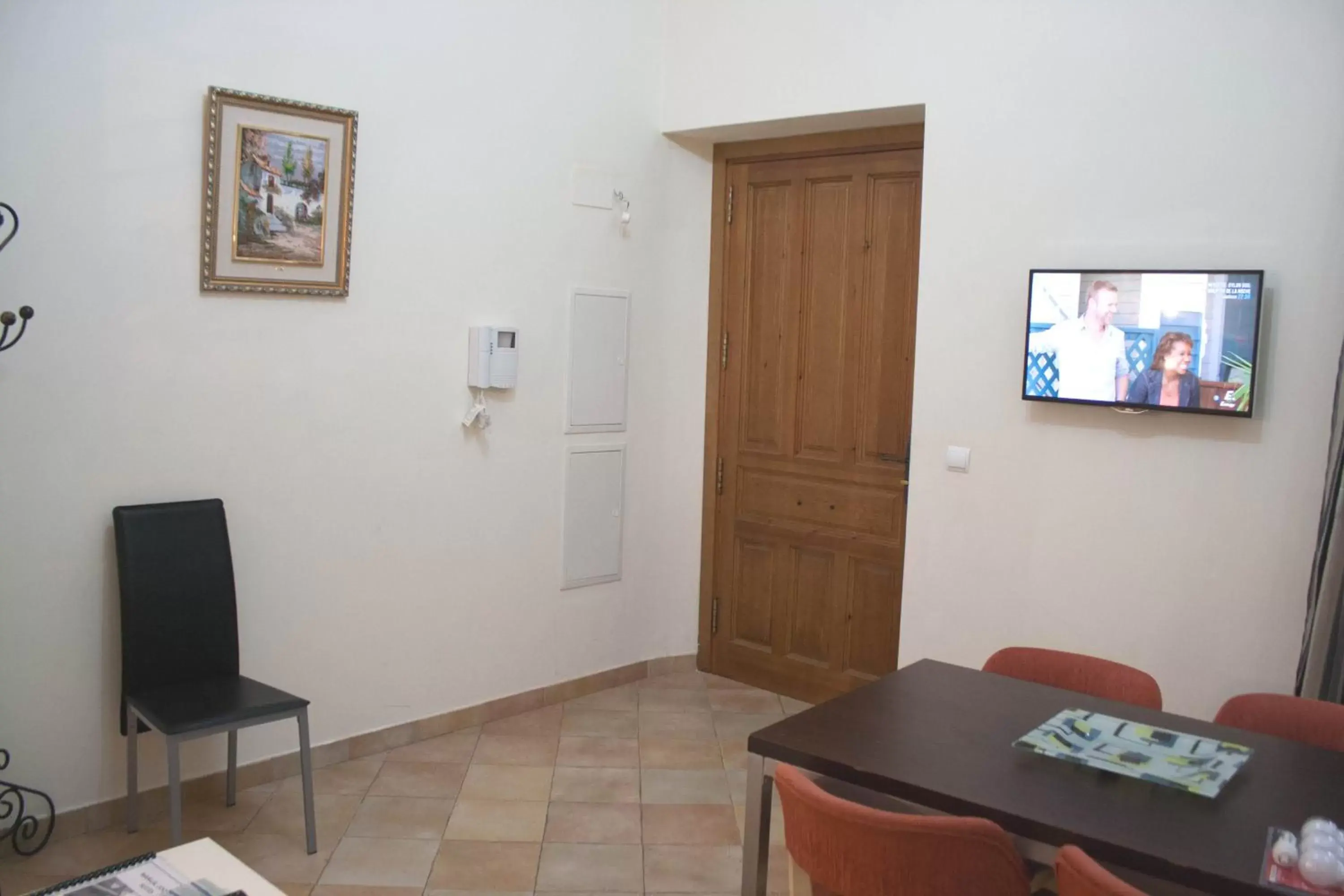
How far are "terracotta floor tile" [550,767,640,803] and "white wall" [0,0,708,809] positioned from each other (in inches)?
25.5

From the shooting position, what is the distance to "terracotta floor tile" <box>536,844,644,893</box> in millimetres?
3139

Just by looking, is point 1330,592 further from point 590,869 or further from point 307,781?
point 307,781

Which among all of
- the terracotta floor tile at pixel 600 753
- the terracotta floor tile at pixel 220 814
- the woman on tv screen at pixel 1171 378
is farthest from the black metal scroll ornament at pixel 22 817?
the woman on tv screen at pixel 1171 378

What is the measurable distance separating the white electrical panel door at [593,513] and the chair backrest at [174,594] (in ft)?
4.89

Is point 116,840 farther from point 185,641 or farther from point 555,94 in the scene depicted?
point 555,94

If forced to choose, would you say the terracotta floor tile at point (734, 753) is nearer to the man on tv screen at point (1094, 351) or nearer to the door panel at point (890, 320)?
the door panel at point (890, 320)

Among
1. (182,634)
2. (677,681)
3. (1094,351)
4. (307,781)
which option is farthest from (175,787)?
(1094,351)

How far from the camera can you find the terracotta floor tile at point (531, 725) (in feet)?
14.1

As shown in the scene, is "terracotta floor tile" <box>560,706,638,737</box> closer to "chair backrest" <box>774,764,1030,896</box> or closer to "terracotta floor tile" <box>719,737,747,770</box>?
"terracotta floor tile" <box>719,737,747,770</box>

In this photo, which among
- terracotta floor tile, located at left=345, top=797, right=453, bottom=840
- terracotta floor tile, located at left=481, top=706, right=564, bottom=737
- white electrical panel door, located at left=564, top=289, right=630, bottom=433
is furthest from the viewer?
white electrical panel door, located at left=564, top=289, right=630, bottom=433

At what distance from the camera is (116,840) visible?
326cm

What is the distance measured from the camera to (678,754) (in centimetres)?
414

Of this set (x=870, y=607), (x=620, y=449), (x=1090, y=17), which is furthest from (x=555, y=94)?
(x=870, y=607)

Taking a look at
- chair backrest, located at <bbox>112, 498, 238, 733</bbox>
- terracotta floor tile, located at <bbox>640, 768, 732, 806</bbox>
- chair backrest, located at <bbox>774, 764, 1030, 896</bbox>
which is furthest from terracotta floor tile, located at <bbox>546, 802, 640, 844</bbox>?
chair backrest, located at <bbox>774, 764, 1030, 896</bbox>
